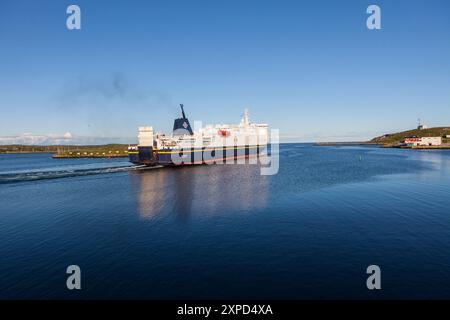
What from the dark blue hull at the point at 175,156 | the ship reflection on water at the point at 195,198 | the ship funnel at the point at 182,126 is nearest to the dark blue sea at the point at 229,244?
the ship reflection on water at the point at 195,198

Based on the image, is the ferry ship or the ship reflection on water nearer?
the ship reflection on water

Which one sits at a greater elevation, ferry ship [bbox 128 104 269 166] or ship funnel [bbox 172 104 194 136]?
ship funnel [bbox 172 104 194 136]

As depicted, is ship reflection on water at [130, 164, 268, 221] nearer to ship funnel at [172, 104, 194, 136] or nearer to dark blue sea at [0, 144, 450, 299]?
dark blue sea at [0, 144, 450, 299]

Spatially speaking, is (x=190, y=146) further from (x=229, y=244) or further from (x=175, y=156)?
(x=229, y=244)

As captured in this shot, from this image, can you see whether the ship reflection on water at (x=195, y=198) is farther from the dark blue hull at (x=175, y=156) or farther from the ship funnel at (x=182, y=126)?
the ship funnel at (x=182, y=126)

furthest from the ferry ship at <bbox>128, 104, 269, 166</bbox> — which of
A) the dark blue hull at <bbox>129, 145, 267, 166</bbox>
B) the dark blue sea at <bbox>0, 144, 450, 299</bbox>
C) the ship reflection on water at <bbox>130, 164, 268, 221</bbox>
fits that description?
the dark blue sea at <bbox>0, 144, 450, 299</bbox>

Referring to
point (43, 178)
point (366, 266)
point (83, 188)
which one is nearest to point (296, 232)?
point (366, 266)

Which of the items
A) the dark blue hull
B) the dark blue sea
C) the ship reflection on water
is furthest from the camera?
the dark blue hull
